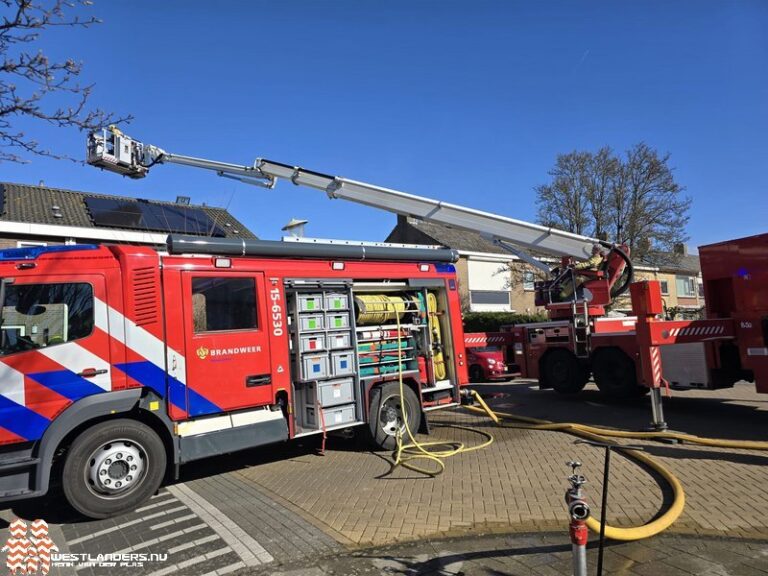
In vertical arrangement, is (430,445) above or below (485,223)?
below

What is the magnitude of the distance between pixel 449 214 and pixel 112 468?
7090 mm

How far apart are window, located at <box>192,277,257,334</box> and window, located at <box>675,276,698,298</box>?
4388 cm

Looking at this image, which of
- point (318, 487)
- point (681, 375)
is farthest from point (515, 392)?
point (318, 487)

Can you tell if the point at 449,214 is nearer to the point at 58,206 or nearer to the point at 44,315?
the point at 44,315

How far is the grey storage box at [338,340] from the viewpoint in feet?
24.0

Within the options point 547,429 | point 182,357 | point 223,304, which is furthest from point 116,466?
point 547,429

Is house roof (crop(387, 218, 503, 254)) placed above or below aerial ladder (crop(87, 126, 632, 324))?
above

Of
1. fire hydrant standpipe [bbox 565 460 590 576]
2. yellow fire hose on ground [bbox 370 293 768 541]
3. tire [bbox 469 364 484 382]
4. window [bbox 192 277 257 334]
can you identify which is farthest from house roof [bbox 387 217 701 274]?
fire hydrant standpipe [bbox 565 460 590 576]

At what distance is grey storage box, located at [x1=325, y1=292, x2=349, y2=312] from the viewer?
24.2 feet

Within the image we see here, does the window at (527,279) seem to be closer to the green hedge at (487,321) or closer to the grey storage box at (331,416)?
the green hedge at (487,321)

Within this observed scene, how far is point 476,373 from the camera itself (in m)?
15.0

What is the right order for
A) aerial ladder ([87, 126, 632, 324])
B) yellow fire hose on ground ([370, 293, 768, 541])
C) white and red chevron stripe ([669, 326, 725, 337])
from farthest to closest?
1. aerial ladder ([87, 126, 632, 324])
2. white and red chevron stripe ([669, 326, 725, 337])
3. yellow fire hose on ground ([370, 293, 768, 541])

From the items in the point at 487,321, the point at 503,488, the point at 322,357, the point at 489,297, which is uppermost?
the point at 489,297

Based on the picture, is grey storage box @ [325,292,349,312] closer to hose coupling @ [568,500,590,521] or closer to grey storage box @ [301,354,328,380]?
grey storage box @ [301,354,328,380]
